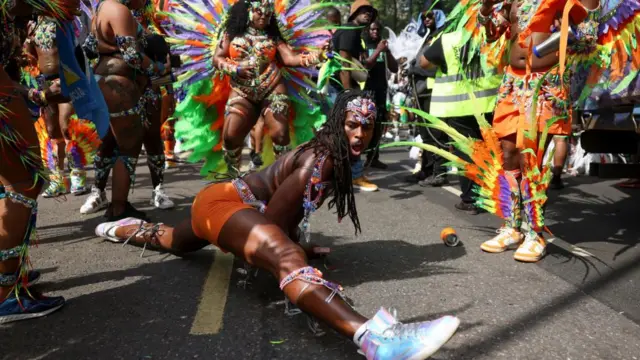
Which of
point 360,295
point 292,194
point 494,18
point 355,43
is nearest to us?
point 292,194

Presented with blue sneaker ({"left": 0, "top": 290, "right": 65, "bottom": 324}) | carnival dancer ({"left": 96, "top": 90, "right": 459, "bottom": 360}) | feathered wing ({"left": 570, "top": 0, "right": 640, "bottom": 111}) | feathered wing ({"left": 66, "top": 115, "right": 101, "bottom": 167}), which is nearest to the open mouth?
carnival dancer ({"left": 96, "top": 90, "right": 459, "bottom": 360})

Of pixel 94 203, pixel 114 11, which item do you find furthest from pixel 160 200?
pixel 114 11

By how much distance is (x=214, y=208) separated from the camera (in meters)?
3.05

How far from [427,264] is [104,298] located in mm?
2113

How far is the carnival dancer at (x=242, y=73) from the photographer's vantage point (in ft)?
16.1

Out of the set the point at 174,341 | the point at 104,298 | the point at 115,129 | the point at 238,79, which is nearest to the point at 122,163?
the point at 115,129

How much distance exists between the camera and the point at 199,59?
548 cm

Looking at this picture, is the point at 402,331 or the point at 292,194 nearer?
the point at 402,331

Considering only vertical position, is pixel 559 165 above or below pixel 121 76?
below

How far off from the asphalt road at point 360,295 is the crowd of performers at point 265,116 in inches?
7.5

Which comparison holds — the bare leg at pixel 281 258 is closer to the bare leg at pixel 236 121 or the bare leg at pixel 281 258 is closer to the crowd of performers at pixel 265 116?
the crowd of performers at pixel 265 116

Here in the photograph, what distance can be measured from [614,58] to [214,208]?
3.59 m

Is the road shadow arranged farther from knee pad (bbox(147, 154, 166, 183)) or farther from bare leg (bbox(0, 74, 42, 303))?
knee pad (bbox(147, 154, 166, 183))

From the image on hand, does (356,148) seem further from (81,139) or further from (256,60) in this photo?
(81,139)
